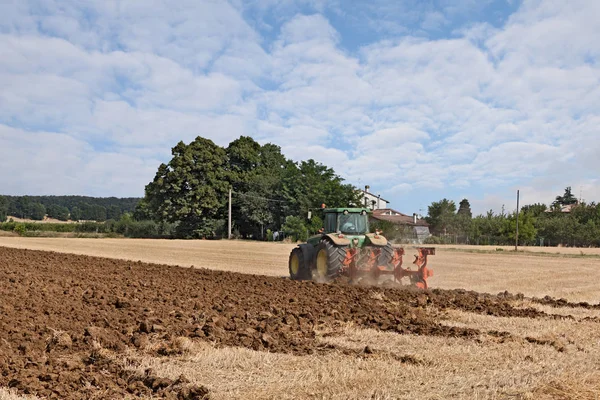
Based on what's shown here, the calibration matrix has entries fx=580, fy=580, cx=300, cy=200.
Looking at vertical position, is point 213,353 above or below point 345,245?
below

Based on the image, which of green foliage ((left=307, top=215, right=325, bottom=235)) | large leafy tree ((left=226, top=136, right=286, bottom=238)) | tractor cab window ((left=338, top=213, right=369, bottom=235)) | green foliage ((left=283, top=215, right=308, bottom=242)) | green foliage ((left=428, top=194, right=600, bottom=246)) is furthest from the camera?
green foliage ((left=428, top=194, right=600, bottom=246))

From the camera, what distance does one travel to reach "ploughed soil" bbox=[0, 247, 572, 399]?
235 inches

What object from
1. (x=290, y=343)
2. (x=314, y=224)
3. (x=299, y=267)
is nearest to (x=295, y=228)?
(x=314, y=224)

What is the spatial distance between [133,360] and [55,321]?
2.51m

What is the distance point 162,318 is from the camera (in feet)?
30.0

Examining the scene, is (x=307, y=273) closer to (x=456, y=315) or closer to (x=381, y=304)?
(x=381, y=304)

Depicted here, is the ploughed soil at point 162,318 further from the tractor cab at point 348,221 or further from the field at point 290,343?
the tractor cab at point 348,221

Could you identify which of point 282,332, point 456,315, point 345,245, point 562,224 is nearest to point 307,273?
point 345,245

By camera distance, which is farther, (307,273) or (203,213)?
(203,213)

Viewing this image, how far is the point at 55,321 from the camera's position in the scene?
867 cm

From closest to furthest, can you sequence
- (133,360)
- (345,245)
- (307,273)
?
(133,360), (345,245), (307,273)

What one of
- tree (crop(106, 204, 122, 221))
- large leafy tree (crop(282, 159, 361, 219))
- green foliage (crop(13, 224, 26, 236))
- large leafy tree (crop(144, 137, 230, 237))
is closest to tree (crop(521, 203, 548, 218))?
large leafy tree (crop(282, 159, 361, 219))

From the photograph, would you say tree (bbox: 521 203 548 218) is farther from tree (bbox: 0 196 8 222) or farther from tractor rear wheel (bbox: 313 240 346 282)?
tree (bbox: 0 196 8 222)

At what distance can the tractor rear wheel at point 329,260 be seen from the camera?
14305 millimetres
